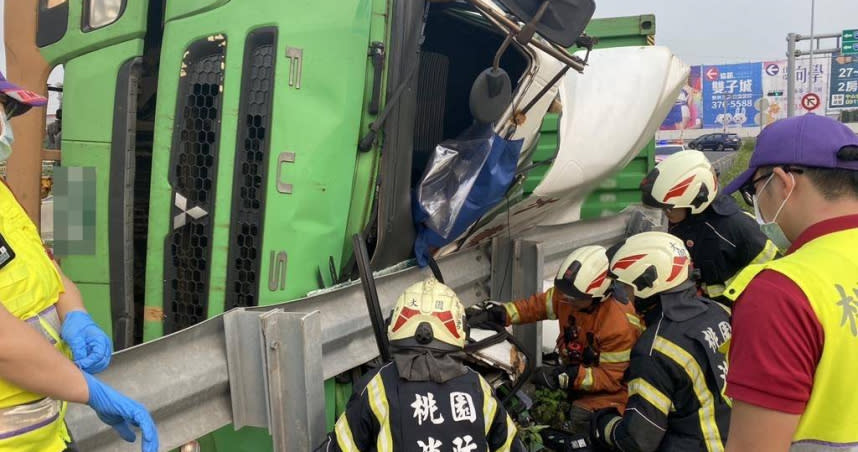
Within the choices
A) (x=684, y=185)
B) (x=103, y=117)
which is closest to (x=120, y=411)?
(x=103, y=117)

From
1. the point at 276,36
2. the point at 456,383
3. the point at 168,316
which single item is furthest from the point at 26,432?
the point at 276,36

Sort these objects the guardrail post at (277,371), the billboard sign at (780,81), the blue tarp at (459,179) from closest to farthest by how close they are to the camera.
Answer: the guardrail post at (277,371) < the blue tarp at (459,179) < the billboard sign at (780,81)

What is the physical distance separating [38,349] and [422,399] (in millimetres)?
1061

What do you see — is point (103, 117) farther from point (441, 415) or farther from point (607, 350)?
point (607, 350)

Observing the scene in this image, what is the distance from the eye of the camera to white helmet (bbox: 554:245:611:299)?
3168mm

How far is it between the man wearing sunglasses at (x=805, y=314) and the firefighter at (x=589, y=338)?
176 centimetres

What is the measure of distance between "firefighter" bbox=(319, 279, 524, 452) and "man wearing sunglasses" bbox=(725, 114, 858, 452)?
84 cm

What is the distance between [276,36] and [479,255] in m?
1.83

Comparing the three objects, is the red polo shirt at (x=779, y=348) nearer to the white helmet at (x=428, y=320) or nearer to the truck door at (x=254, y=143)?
the white helmet at (x=428, y=320)

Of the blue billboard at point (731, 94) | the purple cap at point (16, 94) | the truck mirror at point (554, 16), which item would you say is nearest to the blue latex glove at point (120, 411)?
the purple cap at point (16, 94)

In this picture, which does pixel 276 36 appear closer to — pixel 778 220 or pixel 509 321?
pixel 778 220

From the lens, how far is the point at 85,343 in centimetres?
146

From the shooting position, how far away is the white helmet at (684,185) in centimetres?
372

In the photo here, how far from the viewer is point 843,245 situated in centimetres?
135
